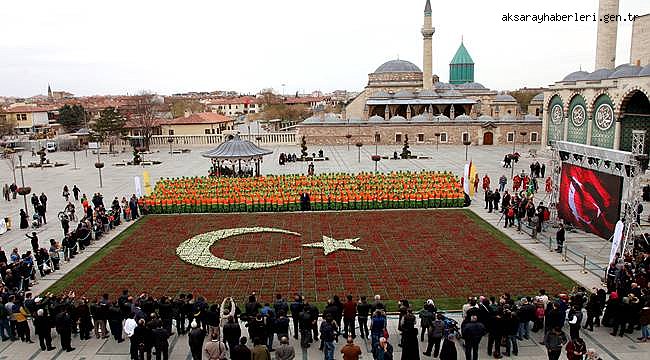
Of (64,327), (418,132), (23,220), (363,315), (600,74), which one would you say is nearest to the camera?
(64,327)

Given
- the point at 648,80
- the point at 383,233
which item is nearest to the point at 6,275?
the point at 383,233

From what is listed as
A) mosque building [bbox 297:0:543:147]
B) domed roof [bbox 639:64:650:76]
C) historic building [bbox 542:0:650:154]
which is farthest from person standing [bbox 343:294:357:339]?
mosque building [bbox 297:0:543:147]

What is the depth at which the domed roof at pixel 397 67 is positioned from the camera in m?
69.3

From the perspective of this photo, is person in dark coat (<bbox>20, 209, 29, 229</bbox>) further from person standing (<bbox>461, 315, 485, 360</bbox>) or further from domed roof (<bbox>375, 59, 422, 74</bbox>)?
domed roof (<bbox>375, 59, 422, 74</bbox>)

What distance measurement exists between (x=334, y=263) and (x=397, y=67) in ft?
190

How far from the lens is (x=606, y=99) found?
3547 centimetres

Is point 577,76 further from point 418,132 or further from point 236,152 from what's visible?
point 236,152

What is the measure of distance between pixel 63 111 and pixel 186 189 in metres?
52.2

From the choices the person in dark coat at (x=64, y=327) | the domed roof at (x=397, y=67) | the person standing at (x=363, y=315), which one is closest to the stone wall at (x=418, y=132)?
the domed roof at (x=397, y=67)

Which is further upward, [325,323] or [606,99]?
[606,99]

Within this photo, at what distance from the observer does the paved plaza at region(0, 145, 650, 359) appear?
10547 mm

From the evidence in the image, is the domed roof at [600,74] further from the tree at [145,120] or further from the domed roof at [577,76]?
the tree at [145,120]

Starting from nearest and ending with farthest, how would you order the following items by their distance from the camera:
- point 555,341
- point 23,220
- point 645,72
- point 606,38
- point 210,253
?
point 555,341 < point 210,253 < point 23,220 < point 645,72 < point 606,38

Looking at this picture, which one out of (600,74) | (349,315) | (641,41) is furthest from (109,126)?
(641,41)
